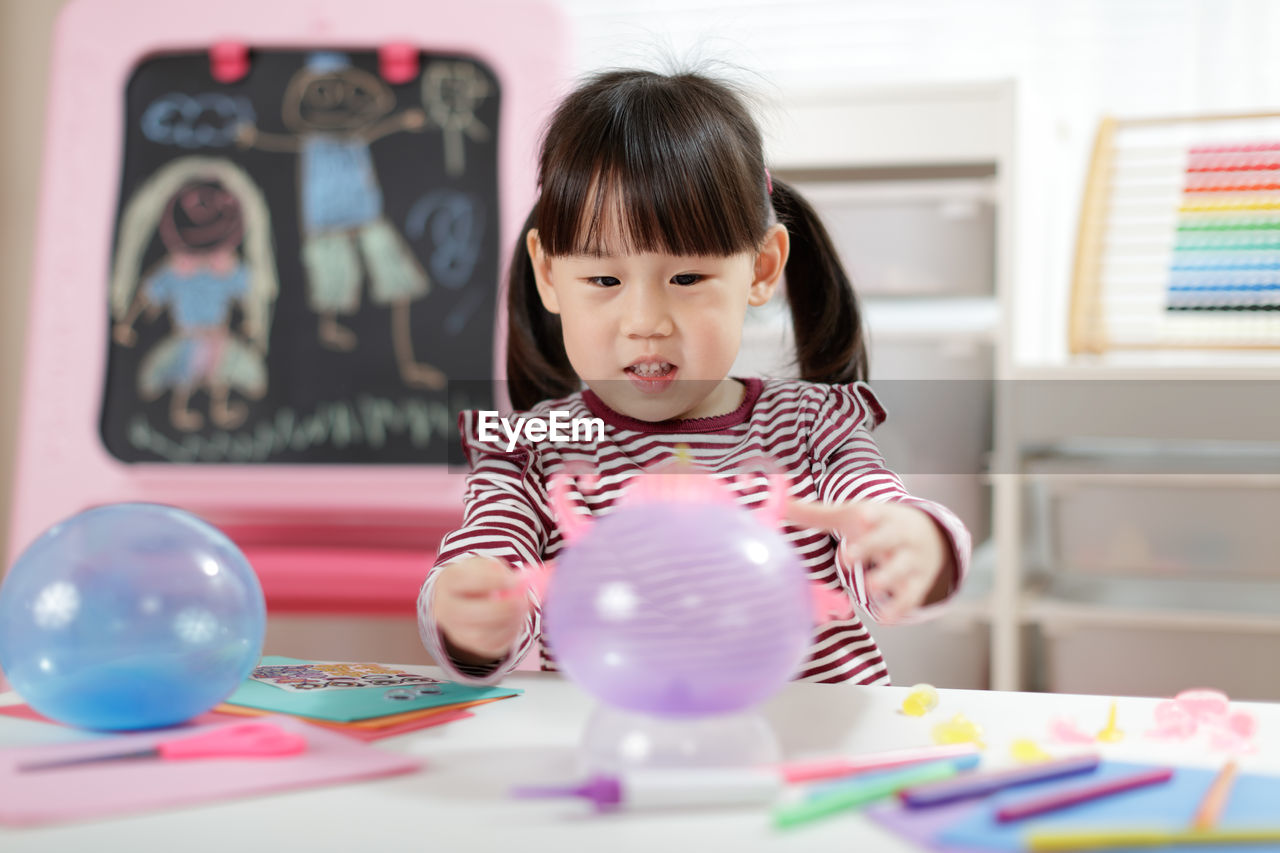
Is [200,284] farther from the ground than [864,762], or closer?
farther from the ground

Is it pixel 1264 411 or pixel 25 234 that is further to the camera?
pixel 25 234

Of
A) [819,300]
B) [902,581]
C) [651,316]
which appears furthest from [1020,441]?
[902,581]

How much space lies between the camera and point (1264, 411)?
133 centimetres

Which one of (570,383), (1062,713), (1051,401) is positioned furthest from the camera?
(1051,401)

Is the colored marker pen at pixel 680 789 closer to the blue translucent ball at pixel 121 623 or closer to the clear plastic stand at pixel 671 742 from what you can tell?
the clear plastic stand at pixel 671 742

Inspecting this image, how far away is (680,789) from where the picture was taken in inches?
14.7

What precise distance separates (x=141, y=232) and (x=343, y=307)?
0.31m

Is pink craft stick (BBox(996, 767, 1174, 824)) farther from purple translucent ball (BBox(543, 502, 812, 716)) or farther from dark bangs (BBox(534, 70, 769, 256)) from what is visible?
dark bangs (BBox(534, 70, 769, 256))

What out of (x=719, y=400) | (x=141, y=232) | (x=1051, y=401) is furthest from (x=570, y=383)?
(x=141, y=232)

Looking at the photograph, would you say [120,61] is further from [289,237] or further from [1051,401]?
[1051,401]

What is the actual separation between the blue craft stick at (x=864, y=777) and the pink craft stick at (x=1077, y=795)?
0.15 ft

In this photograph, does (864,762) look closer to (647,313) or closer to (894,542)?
(894,542)

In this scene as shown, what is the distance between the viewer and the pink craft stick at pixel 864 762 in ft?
1.34

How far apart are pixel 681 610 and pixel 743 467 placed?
0.36 m
